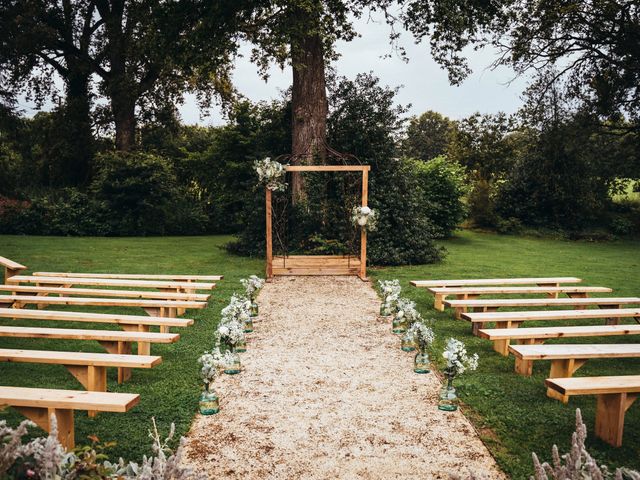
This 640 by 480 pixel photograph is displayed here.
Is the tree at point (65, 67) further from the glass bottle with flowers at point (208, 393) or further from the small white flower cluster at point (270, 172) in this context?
Result: the glass bottle with flowers at point (208, 393)

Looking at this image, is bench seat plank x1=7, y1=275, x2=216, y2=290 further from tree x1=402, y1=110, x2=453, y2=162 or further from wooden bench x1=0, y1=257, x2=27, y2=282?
tree x1=402, y1=110, x2=453, y2=162

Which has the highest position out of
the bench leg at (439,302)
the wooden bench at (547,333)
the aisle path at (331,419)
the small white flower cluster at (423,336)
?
the wooden bench at (547,333)

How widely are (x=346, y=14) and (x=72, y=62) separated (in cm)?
1410

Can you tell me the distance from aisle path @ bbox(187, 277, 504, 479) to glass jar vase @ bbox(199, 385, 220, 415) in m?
0.06

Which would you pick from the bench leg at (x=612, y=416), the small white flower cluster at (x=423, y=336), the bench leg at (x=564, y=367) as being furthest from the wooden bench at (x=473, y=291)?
the bench leg at (x=612, y=416)

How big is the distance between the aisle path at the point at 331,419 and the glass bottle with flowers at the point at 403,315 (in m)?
0.16

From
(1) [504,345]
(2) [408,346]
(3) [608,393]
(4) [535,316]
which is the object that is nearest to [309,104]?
(2) [408,346]

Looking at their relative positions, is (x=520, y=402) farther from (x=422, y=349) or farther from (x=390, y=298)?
(x=390, y=298)

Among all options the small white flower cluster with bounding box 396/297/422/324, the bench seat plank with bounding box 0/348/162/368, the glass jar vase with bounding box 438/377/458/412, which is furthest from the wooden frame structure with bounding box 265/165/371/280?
the bench seat plank with bounding box 0/348/162/368

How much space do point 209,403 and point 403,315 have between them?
3146 mm

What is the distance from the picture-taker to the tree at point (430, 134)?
54909mm

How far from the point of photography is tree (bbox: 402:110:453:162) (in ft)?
180

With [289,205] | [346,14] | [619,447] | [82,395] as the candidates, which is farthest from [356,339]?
[346,14]

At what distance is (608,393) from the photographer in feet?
13.1
